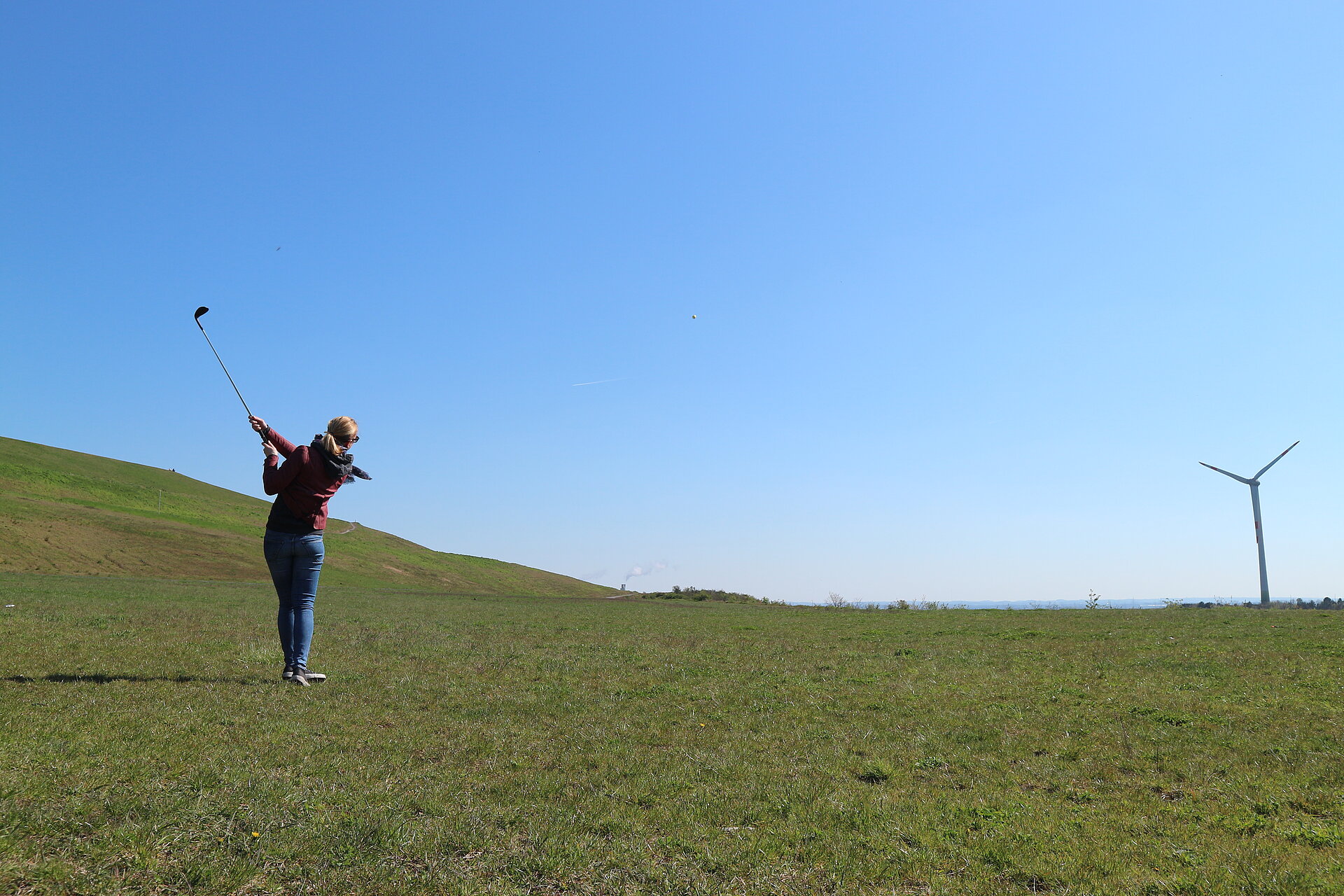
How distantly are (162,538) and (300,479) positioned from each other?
8048cm

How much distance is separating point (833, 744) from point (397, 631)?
623 inches

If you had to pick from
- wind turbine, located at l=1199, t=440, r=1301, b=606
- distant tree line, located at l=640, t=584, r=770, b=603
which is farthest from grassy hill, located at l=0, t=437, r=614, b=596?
wind turbine, located at l=1199, t=440, r=1301, b=606

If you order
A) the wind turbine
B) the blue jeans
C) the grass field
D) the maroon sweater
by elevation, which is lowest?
the grass field

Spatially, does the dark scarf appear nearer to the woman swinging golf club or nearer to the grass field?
the woman swinging golf club

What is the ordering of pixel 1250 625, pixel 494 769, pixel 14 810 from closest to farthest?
pixel 14 810 → pixel 494 769 → pixel 1250 625

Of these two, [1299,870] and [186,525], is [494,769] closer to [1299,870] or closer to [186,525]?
[1299,870]

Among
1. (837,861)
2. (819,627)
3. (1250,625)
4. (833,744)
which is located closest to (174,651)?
(833,744)

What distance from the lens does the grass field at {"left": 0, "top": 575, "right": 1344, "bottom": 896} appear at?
5.51m

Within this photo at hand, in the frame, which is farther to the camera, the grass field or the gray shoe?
the gray shoe

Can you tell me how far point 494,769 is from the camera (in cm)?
807

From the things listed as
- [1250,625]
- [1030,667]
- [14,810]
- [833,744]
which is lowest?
[14,810]

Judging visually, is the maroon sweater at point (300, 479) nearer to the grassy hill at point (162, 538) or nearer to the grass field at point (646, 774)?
the grass field at point (646, 774)

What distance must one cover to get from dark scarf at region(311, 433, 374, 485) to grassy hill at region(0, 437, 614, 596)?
49135 millimetres

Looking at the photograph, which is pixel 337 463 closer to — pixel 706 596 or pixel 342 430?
pixel 342 430
